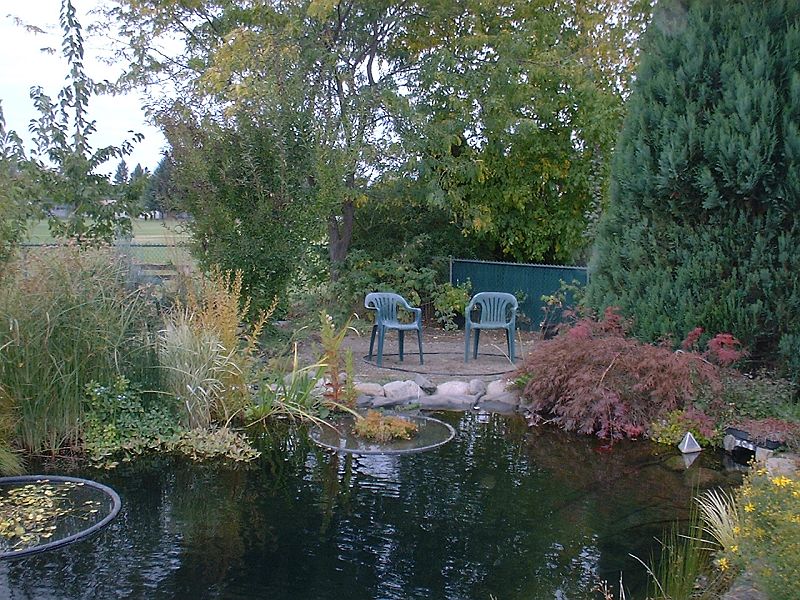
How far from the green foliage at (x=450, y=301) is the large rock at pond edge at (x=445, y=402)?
3.88m

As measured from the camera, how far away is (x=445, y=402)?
6.14 meters

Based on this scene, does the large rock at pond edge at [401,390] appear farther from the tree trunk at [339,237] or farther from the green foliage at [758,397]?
the tree trunk at [339,237]

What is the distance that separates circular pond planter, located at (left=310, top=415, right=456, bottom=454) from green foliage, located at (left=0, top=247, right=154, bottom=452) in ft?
4.23

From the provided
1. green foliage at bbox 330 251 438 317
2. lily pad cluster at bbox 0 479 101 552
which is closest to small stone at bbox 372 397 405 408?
lily pad cluster at bbox 0 479 101 552

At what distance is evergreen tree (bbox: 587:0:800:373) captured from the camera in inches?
218

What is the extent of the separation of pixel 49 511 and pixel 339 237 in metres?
7.25

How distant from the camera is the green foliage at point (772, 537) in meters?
2.28

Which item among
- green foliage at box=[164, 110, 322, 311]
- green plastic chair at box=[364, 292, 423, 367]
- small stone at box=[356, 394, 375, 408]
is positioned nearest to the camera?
small stone at box=[356, 394, 375, 408]

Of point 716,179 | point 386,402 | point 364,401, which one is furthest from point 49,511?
point 716,179

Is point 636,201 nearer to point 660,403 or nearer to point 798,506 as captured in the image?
point 660,403

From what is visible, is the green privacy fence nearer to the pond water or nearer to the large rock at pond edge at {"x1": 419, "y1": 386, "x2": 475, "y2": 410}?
the large rock at pond edge at {"x1": 419, "y1": 386, "x2": 475, "y2": 410}

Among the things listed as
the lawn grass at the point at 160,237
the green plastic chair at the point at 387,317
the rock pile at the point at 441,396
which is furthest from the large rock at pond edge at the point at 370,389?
the lawn grass at the point at 160,237

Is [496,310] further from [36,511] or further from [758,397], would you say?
[36,511]

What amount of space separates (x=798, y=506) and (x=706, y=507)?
1.17 m
